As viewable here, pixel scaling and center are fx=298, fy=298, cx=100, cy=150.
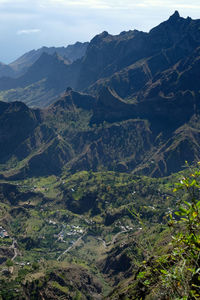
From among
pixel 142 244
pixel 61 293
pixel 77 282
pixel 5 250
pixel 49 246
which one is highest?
pixel 142 244

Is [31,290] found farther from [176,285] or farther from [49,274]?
[176,285]

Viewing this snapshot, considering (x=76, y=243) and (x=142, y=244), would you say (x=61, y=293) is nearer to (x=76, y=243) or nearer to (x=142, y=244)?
(x=76, y=243)

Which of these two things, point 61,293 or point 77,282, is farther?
point 77,282

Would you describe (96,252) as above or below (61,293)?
below

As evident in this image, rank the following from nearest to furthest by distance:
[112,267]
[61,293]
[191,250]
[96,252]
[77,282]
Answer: [191,250] < [61,293] < [77,282] < [112,267] < [96,252]

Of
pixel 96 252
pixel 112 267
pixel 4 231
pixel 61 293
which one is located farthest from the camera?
pixel 4 231

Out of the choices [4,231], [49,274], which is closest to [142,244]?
[49,274]

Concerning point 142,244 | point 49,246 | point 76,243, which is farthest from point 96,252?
point 142,244

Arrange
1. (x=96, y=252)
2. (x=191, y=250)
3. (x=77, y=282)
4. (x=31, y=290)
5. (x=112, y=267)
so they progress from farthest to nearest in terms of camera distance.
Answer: (x=96, y=252), (x=112, y=267), (x=77, y=282), (x=31, y=290), (x=191, y=250)

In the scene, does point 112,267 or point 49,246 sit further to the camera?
point 49,246
